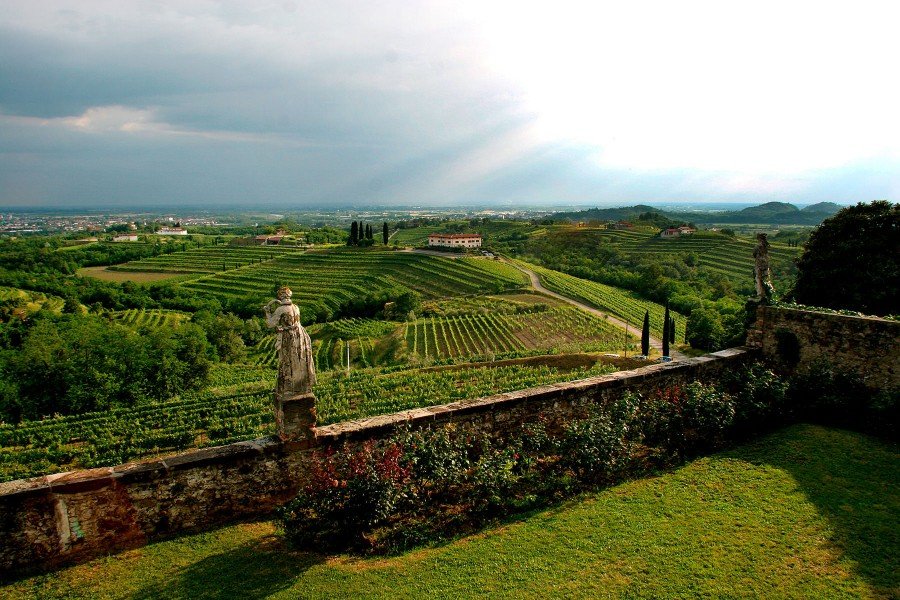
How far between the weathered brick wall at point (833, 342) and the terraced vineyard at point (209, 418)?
13.4 m

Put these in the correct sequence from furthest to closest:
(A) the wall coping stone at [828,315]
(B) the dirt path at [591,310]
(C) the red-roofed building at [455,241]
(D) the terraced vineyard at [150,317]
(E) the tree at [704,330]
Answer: (C) the red-roofed building at [455,241]
(D) the terraced vineyard at [150,317]
(B) the dirt path at [591,310]
(E) the tree at [704,330]
(A) the wall coping stone at [828,315]

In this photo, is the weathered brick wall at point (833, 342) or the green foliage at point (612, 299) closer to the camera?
the weathered brick wall at point (833, 342)

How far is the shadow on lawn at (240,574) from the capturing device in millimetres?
4887

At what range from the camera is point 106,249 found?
434 ft

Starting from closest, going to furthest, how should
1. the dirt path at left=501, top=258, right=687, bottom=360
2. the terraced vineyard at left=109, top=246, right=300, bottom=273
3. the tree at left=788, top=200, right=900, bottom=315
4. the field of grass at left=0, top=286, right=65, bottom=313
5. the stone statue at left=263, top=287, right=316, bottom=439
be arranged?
the stone statue at left=263, top=287, right=316, bottom=439, the tree at left=788, top=200, right=900, bottom=315, the dirt path at left=501, top=258, right=687, bottom=360, the field of grass at left=0, top=286, right=65, bottom=313, the terraced vineyard at left=109, top=246, right=300, bottom=273

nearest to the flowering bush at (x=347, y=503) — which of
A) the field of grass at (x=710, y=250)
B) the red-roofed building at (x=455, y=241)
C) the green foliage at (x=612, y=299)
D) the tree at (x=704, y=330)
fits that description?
the tree at (x=704, y=330)

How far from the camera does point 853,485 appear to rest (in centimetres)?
668

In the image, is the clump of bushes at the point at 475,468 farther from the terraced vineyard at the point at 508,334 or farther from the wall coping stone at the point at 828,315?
the terraced vineyard at the point at 508,334

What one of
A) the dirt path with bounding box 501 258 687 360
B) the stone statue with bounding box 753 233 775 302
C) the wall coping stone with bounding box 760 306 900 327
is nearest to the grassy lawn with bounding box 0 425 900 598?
the wall coping stone with bounding box 760 306 900 327

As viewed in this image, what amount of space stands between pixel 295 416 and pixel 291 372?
583mm

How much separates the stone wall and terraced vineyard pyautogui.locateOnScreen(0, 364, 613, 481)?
1667cm

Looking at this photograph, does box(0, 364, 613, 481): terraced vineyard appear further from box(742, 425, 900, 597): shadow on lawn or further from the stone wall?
the stone wall

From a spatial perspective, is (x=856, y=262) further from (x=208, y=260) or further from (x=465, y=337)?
(x=208, y=260)

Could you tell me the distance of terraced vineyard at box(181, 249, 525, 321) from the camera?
77062mm
